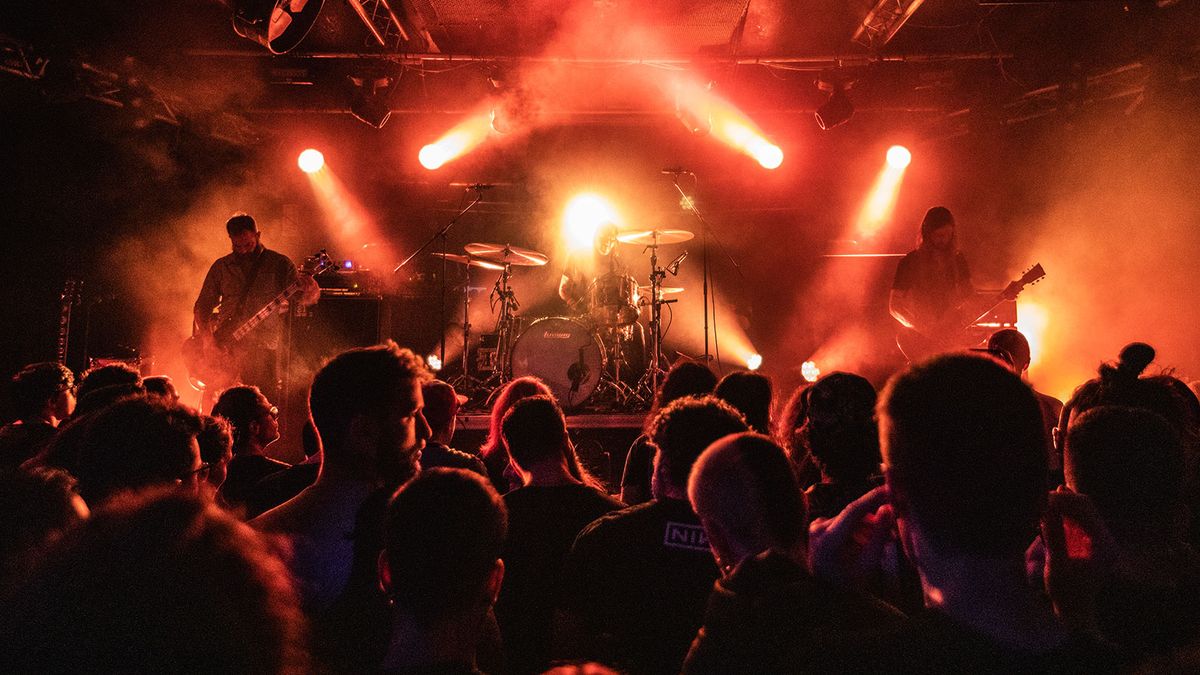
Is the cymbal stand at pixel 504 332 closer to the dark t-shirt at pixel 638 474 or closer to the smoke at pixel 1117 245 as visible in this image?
the dark t-shirt at pixel 638 474

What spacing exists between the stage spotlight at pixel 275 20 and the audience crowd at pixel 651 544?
3906 millimetres

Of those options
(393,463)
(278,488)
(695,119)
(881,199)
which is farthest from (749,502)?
(881,199)

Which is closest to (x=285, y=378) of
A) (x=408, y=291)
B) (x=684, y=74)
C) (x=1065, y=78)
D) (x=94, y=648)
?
(x=408, y=291)

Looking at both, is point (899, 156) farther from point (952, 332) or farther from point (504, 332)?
point (504, 332)

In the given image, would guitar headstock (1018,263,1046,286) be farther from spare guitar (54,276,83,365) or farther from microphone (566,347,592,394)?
spare guitar (54,276,83,365)

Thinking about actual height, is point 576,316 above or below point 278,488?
above

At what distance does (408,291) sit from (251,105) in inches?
123

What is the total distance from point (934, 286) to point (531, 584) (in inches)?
202

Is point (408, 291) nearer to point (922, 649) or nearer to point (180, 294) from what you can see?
point (180, 294)

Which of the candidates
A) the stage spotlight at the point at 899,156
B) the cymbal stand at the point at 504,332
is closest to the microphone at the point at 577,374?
the cymbal stand at the point at 504,332

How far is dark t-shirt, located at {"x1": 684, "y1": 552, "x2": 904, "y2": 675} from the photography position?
4.54 ft

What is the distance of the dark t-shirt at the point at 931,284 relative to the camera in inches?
263

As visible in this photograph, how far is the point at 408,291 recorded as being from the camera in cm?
1095

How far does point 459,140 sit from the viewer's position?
10969mm
